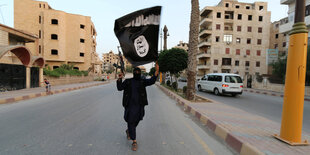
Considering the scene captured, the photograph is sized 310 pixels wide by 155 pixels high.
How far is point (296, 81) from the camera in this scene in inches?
118

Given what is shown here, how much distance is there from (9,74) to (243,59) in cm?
4457

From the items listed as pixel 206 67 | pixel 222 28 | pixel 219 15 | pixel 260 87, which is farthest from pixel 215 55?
pixel 260 87

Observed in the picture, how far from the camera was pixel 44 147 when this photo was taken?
296cm

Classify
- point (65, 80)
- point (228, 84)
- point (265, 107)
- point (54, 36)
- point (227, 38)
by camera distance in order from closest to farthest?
point (265, 107) < point (228, 84) < point (65, 80) < point (54, 36) < point (227, 38)

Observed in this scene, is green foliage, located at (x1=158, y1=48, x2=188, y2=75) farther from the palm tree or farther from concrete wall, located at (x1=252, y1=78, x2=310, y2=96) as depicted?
concrete wall, located at (x1=252, y1=78, x2=310, y2=96)

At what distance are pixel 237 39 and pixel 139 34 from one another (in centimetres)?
4442

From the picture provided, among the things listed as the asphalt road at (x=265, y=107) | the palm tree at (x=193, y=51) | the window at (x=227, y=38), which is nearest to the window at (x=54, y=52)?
the palm tree at (x=193, y=51)

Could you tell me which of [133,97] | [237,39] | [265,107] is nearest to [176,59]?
[265,107]

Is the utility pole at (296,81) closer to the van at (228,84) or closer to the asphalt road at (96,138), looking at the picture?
the asphalt road at (96,138)

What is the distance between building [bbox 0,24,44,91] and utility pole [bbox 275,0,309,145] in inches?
567

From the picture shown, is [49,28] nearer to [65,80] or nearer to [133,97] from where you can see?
[65,80]

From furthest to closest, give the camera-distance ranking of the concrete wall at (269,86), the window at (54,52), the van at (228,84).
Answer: the window at (54,52) < the concrete wall at (269,86) < the van at (228,84)

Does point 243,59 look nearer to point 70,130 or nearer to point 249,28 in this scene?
point 249,28

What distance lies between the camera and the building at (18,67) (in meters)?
11.6
